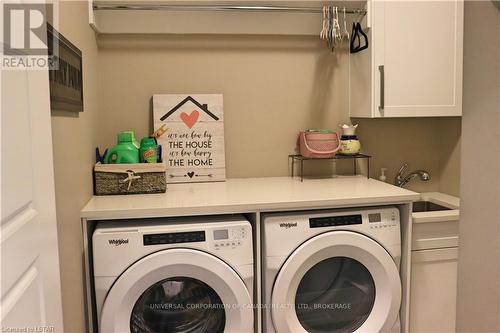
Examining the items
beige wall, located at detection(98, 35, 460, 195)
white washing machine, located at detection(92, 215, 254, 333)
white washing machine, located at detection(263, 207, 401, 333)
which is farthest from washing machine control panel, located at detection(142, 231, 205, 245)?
beige wall, located at detection(98, 35, 460, 195)

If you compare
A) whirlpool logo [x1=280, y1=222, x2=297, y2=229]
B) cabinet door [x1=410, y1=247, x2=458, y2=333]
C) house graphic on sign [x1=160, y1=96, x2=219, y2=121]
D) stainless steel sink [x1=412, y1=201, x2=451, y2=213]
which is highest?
house graphic on sign [x1=160, y1=96, x2=219, y2=121]

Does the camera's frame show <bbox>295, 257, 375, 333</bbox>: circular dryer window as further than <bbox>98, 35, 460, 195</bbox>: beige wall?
No

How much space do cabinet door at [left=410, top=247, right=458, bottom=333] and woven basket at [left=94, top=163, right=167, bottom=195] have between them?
1.28 metres

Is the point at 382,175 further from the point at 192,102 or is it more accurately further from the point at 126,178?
the point at 126,178

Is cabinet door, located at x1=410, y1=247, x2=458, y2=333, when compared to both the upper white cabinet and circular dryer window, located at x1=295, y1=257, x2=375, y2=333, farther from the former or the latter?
the upper white cabinet

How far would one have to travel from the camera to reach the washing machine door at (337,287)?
204 centimetres

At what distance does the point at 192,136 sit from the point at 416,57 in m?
1.23

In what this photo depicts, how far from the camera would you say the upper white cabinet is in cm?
241

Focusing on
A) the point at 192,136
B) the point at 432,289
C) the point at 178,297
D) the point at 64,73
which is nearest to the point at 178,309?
the point at 178,297

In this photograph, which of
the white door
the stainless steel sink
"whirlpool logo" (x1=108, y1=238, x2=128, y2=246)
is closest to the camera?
the white door

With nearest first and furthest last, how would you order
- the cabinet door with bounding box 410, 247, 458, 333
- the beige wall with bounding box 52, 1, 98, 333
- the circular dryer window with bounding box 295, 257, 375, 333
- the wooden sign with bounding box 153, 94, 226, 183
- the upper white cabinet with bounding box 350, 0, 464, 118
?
1. the beige wall with bounding box 52, 1, 98, 333
2. the circular dryer window with bounding box 295, 257, 375, 333
3. the cabinet door with bounding box 410, 247, 458, 333
4. the upper white cabinet with bounding box 350, 0, 464, 118
5. the wooden sign with bounding box 153, 94, 226, 183

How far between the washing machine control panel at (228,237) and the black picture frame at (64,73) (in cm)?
74

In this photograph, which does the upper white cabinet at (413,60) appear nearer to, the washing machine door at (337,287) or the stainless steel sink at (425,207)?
the stainless steel sink at (425,207)

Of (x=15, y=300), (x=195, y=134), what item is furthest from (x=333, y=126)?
(x=15, y=300)
